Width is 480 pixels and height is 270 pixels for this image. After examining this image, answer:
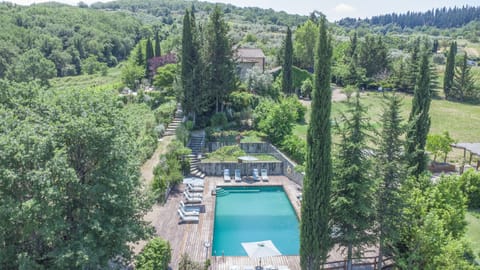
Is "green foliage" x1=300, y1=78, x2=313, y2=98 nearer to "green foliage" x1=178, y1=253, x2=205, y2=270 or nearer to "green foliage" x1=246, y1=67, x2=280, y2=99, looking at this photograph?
"green foliage" x1=246, y1=67, x2=280, y2=99

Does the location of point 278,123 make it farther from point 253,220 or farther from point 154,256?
point 154,256

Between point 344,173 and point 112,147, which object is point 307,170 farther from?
point 112,147

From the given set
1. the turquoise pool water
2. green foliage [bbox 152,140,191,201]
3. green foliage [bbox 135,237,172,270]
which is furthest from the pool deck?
green foliage [bbox 135,237,172,270]

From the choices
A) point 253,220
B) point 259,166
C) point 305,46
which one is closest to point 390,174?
point 253,220

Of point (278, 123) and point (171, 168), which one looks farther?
point (278, 123)

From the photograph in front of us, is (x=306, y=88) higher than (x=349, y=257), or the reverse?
(x=306, y=88)

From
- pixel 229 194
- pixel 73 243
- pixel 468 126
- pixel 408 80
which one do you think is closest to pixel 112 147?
pixel 73 243

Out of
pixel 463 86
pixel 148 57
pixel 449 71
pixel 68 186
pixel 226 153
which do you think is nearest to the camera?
pixel 68 186
